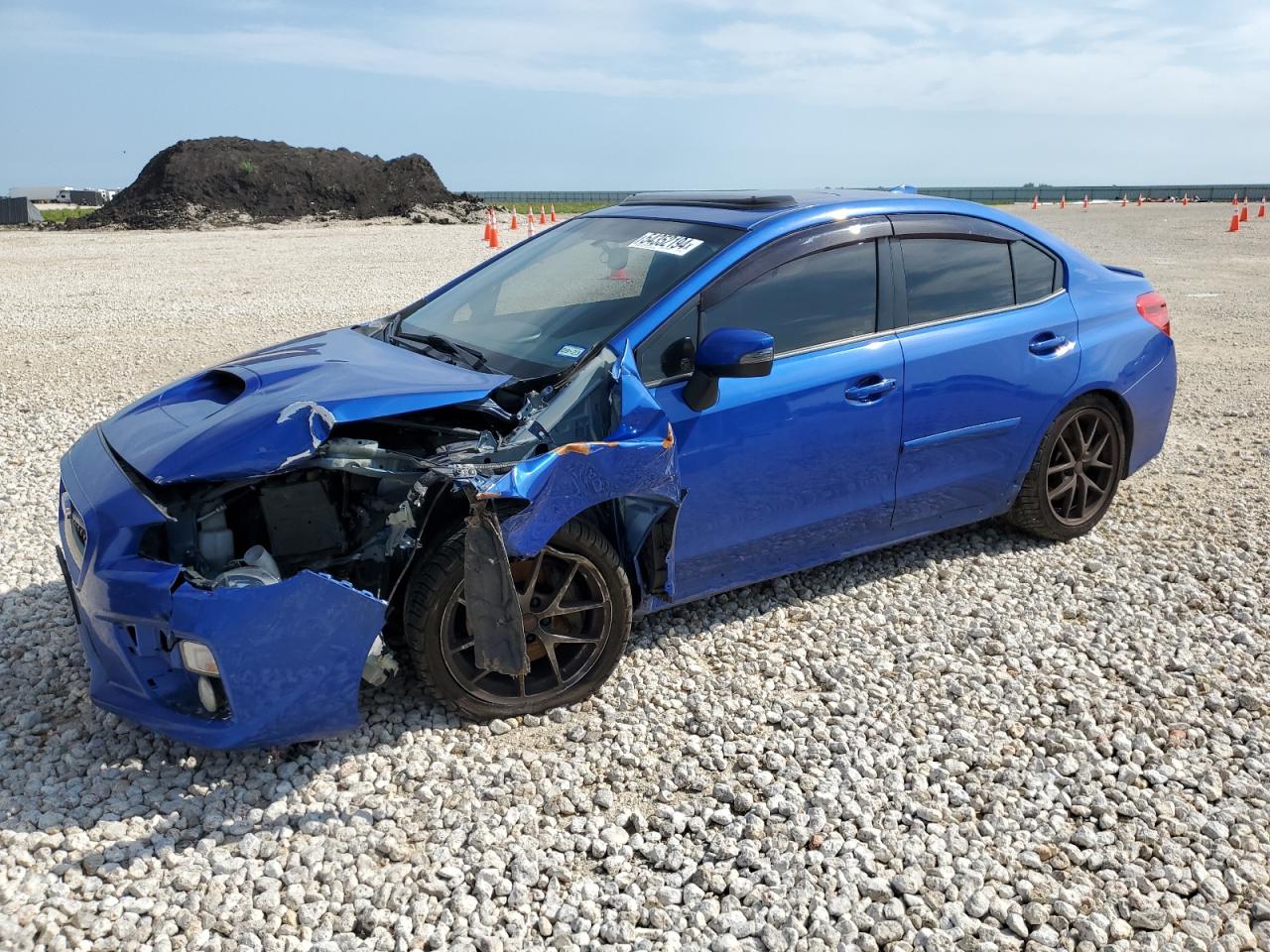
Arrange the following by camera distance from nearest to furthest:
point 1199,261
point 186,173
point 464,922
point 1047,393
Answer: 1. point 464,922
2. point 1047,393
3. point 1199,261
4. point 186,173

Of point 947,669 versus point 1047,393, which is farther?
point 1047,393

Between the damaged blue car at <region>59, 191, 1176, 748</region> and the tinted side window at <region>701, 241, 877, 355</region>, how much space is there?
11 millimetres

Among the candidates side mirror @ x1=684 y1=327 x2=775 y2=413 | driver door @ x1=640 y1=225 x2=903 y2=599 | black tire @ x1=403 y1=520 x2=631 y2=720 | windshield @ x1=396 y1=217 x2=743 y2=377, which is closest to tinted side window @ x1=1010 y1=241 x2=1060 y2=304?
driver door @ x1=640 y1=225 x2=903 y2=599

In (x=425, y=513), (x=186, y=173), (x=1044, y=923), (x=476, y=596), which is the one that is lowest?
(x=1044, y=923)

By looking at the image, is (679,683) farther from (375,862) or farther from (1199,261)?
(1199,261)

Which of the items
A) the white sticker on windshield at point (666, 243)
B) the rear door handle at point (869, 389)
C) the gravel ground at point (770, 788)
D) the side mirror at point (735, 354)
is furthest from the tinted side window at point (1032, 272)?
the side mirror at point (735, 354)

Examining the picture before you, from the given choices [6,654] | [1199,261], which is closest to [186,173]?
[1199,261]

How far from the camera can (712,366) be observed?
141 inches

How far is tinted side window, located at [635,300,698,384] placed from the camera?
3.70m

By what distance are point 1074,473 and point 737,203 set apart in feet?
6.90

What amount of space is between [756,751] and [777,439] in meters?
1.15

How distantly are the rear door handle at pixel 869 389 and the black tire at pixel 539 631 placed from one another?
3.85 feet

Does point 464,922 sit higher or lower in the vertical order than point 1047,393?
lower

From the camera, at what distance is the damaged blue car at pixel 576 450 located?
10.0 feet
